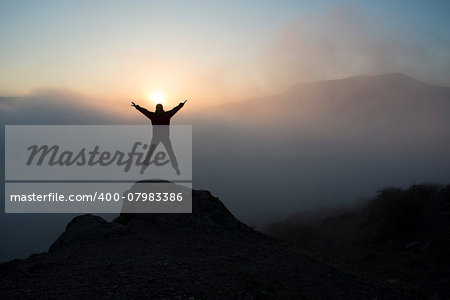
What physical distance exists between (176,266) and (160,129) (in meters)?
7.10

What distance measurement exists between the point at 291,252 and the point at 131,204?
264 inches

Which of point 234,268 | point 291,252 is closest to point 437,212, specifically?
point 291,252

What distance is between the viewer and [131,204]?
15836 mm

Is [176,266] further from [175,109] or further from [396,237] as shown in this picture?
[396,237]

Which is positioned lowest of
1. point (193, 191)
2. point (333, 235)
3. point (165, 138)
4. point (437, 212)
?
point (333, 235)

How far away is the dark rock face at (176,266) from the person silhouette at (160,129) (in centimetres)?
225

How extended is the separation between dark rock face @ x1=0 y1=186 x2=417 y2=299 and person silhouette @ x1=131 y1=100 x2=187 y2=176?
225 centimetres

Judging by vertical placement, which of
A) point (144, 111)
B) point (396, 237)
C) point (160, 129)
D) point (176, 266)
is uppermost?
point (144, 111)

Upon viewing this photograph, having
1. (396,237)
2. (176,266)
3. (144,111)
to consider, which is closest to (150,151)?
(144,111)

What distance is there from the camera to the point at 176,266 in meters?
10.6

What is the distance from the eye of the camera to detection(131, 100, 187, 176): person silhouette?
53.2 feet

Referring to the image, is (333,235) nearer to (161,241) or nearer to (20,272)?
(161,241)

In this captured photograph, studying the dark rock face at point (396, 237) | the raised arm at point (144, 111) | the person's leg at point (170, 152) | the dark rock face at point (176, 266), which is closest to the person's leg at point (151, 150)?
Answer: the person's leg at point (170, 152)

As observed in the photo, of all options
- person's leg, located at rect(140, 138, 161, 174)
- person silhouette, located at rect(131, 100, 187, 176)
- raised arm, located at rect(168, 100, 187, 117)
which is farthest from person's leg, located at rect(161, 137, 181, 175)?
raised arm, located at rect(168, 100, 187, 117)
